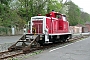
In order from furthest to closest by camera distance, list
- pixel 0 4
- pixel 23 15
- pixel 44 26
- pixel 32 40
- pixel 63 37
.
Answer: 1. pixel 23 15
2. pixel 0 4
3. pixel 63 37
4. pixel 44 26
5. pixel 32 40

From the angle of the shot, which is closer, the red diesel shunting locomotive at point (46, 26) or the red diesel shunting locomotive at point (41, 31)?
the red diesel shunting locomotive at point (41, 31)

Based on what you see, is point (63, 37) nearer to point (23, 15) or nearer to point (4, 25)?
point (4, 25)

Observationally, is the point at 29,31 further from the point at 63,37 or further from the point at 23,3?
the point at 23,3

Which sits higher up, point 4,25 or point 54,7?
point 54,7

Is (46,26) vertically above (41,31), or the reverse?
(46,26)

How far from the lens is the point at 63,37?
20.6 m

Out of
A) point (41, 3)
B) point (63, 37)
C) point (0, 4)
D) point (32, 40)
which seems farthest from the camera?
point (41, 3)

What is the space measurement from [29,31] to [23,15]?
34.5 m

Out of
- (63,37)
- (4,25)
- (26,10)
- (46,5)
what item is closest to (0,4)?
(4,25)

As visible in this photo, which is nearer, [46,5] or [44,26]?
[44,26]

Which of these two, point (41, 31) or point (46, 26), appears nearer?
point (46, 26)

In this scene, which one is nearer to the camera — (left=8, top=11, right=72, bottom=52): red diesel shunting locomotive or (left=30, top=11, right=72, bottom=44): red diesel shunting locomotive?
(left=8, top=11, right=72, bottom=52): red diesel shunting locomotive

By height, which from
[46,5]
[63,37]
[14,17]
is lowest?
[63,37]

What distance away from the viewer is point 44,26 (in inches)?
614
